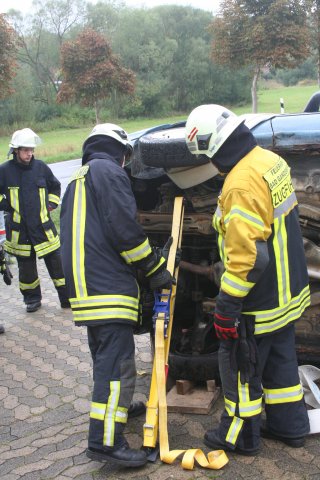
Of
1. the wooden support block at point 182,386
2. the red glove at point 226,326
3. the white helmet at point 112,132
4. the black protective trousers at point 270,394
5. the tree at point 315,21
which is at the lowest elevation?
the wooden support block at point 182,386

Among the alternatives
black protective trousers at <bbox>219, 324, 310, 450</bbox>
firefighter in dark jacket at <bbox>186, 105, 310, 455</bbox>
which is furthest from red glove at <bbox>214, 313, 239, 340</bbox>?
black protective trousers at <bbox>219, 324, 310, 450</bbox>

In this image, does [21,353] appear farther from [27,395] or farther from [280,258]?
[280,258]

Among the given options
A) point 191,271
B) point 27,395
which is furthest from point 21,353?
point 191,271

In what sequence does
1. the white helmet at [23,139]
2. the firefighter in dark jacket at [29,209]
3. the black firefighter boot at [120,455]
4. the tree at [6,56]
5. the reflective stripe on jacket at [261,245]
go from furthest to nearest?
the tree at [6,56] → the firefighter in dark jacket at [29,209] → the white helmet at [23,139] → the black firefighter boot at [120,455] → the reflective stripe on jacket at [261,245]

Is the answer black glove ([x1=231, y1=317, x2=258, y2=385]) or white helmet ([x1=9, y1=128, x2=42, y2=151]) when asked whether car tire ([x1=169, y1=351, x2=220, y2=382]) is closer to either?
black glove ([x1=231, y1=317, x2=258, y2=385])

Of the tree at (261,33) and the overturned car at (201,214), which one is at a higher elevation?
the tree at (261,33)

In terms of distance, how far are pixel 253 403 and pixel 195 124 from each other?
59.4 inches

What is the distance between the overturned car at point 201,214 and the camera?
3564 millimetres

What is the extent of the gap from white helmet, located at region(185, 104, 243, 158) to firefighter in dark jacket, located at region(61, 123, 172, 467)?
45 centimetres

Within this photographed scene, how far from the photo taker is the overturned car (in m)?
3.56

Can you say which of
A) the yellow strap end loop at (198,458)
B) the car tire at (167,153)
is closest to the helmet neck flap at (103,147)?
the car tire at (167,153)

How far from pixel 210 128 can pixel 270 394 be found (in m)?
1.48

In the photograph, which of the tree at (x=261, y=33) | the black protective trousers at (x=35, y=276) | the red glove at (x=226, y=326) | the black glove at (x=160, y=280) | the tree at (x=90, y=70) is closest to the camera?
the red glove at (x=226, y=326)

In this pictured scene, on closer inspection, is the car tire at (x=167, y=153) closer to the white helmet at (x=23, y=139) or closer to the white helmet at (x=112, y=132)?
the white helmet at (x=112, y=132)
